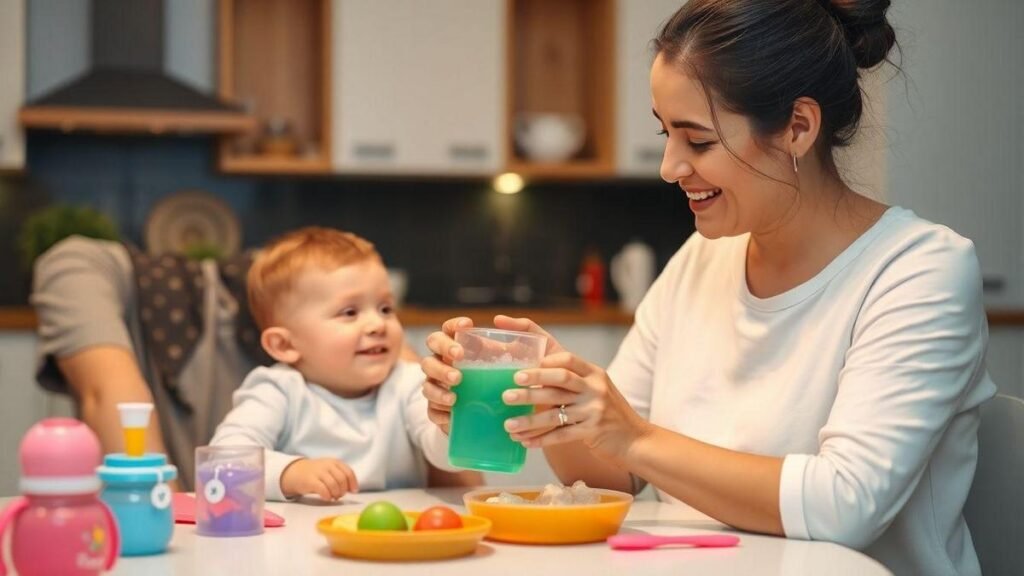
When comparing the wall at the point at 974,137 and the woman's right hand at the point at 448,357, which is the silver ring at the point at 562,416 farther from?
the wall at the point at 974,137

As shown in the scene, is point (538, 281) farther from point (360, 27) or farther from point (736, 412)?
point (736, 412)

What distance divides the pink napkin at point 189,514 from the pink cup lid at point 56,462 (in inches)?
14.0

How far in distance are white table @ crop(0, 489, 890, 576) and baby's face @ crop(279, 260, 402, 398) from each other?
1.58ft

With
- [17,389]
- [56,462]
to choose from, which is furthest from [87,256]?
[17,389]

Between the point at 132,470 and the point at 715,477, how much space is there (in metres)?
0.62

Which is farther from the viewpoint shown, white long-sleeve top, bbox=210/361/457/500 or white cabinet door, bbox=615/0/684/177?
white cabinet door, bbox=615/0/684/177

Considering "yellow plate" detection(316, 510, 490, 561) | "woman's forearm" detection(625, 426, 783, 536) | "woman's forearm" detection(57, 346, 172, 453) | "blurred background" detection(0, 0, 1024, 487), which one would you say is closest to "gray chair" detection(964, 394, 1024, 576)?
"woman's forearm" detection(625, 426, 783, 536)

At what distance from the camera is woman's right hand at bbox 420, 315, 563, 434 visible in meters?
1.44

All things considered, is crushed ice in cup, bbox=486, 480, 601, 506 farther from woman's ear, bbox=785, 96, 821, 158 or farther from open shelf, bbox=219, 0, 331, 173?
open shelf, bbox=219, 0, 331, 173

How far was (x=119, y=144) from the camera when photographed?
4.55 m

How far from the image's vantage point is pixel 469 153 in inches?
178

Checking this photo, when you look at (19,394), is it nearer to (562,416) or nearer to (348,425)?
(348,425)

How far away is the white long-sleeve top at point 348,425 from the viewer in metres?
1.86

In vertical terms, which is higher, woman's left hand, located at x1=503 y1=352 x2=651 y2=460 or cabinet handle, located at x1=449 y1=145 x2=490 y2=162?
cabinet handle, located at x1=449 y1=145 x2=490 y2=162
